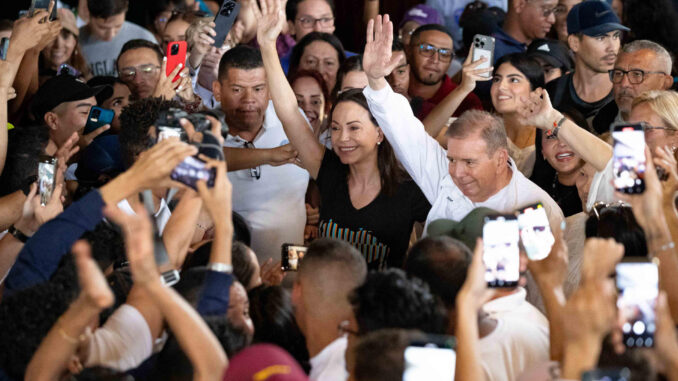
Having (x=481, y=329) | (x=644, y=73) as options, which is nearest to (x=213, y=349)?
(x=481, y=329)

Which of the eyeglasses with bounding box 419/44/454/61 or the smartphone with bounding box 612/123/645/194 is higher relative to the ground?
the eyeglasses with bounding box 419/44/454/61

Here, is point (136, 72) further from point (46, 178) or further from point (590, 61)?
point (590, 61)

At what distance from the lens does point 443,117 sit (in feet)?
13.7

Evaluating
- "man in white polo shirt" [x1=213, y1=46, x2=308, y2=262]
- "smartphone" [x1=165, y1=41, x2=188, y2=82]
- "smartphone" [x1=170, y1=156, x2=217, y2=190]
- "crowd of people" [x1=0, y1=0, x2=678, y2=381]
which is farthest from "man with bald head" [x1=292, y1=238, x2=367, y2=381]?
"smartphone" [x1=165, y1=41, x2=188, y2=82]

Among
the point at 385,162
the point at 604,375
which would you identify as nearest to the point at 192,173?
the point at 604,375

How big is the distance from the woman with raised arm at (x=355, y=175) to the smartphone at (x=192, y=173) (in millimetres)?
1248

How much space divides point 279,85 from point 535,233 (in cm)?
142

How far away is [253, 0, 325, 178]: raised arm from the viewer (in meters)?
3.59

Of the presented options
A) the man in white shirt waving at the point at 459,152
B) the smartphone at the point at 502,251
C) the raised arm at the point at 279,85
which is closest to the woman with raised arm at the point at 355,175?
the raised arm at the point at 279,85

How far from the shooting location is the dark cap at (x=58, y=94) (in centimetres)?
426

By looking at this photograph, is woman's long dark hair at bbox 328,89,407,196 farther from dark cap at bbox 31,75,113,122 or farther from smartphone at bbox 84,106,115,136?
dark cap at bbox 31,75,113,122

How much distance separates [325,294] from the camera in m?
2.55

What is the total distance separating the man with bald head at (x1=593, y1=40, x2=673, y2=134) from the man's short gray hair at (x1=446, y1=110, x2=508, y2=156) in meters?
0.95

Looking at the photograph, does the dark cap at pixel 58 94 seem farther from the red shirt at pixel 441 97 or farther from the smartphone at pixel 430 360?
the smartphone at pixel 430 360
